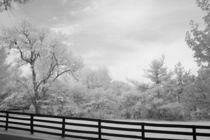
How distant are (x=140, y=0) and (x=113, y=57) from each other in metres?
33.4

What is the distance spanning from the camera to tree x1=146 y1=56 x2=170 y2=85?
99.8 ft

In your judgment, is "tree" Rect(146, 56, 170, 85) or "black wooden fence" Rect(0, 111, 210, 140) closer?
"black wooden fence" Rect(0, 111, 210, 140)

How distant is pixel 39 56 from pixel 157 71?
1968cm

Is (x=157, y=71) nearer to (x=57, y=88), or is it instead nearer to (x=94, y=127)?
(x=57, y=88)

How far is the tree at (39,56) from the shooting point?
847 inches

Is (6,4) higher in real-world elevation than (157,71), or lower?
higher

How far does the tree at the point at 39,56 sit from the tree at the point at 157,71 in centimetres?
1398

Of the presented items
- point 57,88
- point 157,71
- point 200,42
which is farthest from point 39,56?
point 157,71

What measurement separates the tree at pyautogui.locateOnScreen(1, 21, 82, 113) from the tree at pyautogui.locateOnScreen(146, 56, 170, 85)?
45.9 ft

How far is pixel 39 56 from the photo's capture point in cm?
2225

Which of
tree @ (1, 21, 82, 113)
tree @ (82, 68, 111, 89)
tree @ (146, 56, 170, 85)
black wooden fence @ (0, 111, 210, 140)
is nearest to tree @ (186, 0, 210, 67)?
black wooden fence @ (0, 111, 210, 140)

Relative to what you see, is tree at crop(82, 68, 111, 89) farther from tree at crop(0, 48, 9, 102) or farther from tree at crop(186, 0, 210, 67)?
tree at crop(186, 0, 210, 67)

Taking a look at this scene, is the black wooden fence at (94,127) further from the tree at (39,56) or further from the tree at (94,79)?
the tree at (94,79)

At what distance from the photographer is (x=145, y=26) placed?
32.4 metres
